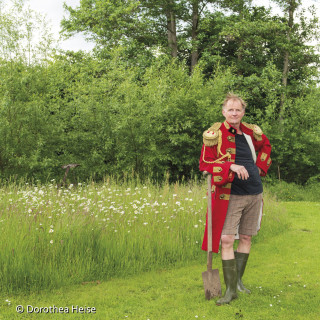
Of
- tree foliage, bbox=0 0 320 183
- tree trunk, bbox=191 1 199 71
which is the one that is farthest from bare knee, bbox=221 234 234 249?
tree trunk, bbox=191 1 199 71

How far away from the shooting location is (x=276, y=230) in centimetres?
851

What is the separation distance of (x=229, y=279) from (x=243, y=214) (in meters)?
0.77

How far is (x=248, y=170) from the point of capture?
4367mm

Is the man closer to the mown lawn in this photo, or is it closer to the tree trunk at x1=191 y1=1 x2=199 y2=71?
the mown lawn

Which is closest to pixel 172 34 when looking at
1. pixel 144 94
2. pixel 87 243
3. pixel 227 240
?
pixel 144 94

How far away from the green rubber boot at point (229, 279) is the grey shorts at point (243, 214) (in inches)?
14.1

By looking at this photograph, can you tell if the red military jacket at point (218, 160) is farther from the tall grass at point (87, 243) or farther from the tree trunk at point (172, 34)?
the tree trunk at point (172, 34)

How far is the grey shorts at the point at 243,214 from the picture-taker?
14.2 ft

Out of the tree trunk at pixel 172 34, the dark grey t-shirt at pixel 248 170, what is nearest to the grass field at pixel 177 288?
the dark grey t-shirt at pixel 248 170

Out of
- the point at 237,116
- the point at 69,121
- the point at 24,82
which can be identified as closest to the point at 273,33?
the point at 69,121

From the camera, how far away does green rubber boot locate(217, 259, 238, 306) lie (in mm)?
4328

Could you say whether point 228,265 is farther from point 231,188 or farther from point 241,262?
point 231,188

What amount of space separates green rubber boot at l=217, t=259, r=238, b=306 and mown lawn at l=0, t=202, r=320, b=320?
0.26 ft

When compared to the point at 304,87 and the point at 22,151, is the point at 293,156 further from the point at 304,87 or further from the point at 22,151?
the point at 22,151
